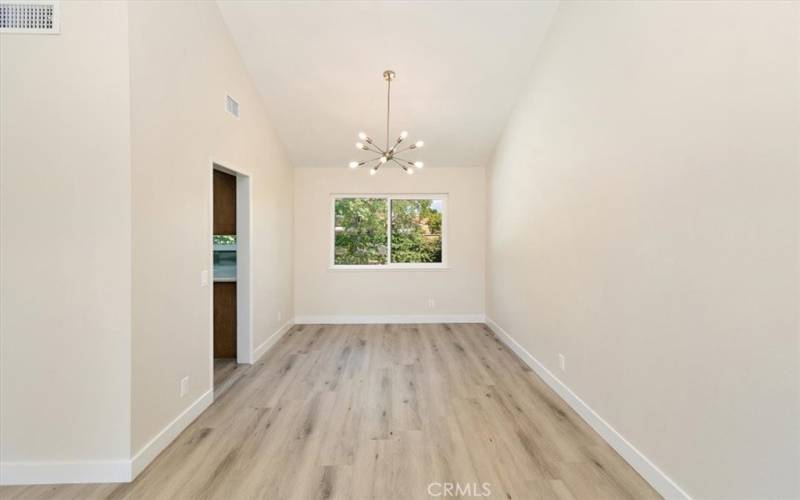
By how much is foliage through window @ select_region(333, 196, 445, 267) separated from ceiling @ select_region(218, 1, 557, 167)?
1176 mm

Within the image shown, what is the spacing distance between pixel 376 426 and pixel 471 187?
166 inches

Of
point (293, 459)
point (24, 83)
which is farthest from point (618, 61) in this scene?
point (24, 83)

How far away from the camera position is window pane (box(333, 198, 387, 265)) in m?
5.84

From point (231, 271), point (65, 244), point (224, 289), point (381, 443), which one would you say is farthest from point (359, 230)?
point (65, 244)

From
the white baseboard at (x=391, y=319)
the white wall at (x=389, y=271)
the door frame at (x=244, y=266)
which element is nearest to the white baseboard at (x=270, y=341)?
the door frame at (x=244, y=266)

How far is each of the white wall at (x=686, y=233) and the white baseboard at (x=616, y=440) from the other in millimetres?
52

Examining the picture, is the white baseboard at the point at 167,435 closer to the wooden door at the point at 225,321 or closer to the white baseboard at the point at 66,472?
the white baseboard at the point at 66,472

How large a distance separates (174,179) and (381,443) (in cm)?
237

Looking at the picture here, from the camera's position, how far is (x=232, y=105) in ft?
11.0

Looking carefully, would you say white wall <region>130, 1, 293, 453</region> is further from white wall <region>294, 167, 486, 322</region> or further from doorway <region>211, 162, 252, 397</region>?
white wall <region>294, 167, 486, 322</region>

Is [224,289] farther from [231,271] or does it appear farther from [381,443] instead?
[381,443]

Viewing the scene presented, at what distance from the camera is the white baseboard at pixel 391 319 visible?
18.5 feet

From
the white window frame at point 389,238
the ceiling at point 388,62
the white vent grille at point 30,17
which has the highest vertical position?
the ceiling at point 388,62

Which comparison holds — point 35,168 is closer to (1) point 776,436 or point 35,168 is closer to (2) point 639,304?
(2) point 639,304
